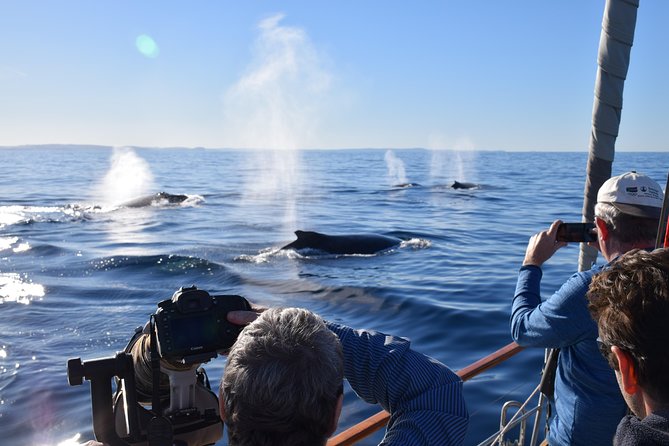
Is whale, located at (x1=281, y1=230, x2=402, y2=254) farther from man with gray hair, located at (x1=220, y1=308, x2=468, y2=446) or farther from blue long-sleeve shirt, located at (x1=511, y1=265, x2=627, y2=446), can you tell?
man with gray hair, located at (x1=220, y1=308, x2=468, y2=446)

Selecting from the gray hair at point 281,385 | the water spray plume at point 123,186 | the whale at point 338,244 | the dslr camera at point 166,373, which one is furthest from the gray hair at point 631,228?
the water spray plume at point 123,186

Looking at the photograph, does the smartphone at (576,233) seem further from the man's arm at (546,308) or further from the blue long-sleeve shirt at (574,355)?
the blue long-sleeve shirt at (574,355)

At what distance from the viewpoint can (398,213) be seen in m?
25.5

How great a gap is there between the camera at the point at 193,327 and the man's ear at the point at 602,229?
5.62 ft

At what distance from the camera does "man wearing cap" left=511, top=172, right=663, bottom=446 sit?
271cm

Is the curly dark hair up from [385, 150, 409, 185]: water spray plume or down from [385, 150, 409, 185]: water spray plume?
up

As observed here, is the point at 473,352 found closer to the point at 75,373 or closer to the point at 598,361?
the point at 598,361

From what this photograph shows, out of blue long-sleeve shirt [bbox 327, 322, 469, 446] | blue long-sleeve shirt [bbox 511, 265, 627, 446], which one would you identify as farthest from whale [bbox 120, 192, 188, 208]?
blue long-sleeve shirt [bbox 327, 322, 469, 446]

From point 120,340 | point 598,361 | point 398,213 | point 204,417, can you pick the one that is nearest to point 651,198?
point 598,361

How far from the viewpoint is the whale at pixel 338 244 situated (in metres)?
15.7

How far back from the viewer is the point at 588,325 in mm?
2699

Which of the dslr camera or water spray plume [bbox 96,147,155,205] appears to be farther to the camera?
water spray plume [bbox 96,147,155,205]

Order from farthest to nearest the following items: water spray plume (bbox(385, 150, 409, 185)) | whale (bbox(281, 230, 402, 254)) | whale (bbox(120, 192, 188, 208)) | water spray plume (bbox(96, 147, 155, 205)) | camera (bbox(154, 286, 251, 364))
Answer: water spray plume (bbox(385, 150, 409, 185)) → water spray plume (bbox(96, 147, 155, 205)) → whale (bbox(120, 192, 188, 208)) → whale (bbox(281, 230, 402, 254)) → camera (bbox(154, 286, 251, 364))

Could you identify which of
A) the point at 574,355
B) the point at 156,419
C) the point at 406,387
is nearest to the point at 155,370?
the point at 156,419
